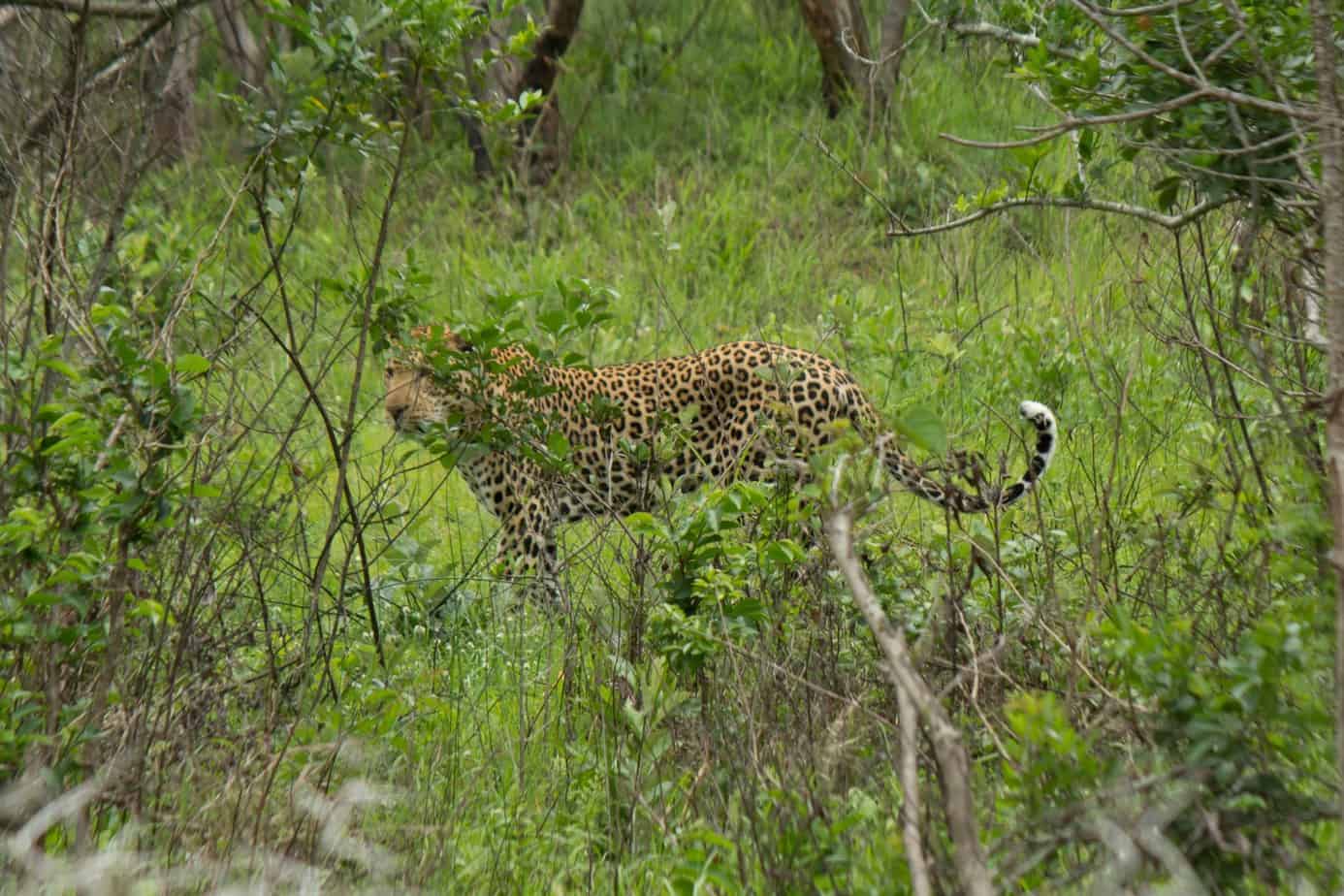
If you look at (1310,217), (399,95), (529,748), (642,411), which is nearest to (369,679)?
(529,748)

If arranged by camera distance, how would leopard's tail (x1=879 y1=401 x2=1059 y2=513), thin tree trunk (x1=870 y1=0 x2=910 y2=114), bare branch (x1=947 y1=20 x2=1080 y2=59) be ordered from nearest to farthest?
1. bare branch (x1=947 y1=20 x2=1080 y2=59)
2. leopard's tail (x1=879 y1=401 x2=1059 y2=513)
3. thin tree trunk (x1=870 y1=0 x2=910 y2=114)

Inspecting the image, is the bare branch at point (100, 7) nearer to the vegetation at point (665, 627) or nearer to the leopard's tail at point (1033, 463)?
the vegetation at point (665, 627)

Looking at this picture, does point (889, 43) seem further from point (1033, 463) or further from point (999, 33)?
point (1033, 463)

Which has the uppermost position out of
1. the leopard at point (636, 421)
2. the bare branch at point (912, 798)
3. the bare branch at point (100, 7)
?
the bare branch at point (100, 7)

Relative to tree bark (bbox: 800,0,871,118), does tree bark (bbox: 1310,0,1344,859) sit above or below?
above

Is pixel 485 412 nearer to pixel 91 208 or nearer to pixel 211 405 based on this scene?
pixel 211 405

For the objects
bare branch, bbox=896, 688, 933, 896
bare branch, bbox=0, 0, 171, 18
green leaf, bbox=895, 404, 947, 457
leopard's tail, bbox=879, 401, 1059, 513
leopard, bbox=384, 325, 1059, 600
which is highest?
bare branch, bbox=0, 0, 171, 18

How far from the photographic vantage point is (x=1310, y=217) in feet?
11.4

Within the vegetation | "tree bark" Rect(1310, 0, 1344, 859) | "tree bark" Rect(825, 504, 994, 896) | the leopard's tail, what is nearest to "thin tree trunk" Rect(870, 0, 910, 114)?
the vegetation

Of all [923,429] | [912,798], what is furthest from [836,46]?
[912,798]

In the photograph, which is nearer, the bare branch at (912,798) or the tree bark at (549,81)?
the bare branch at (912,798)

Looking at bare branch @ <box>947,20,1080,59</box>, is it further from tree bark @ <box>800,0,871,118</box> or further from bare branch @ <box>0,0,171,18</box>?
tree bark @ <box>800,0,871,118</box>

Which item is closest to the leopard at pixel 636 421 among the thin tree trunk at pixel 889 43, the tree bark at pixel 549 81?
the tree bark at pixel 549 81

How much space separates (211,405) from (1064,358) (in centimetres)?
374
